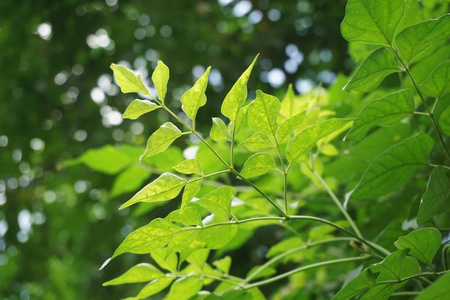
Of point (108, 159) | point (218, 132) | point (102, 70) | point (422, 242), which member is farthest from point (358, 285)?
point (102, 70)

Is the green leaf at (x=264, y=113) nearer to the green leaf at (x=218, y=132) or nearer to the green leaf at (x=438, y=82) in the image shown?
the green leaf at (x=218, y=132)

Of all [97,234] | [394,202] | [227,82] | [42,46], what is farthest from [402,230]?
[42,46]

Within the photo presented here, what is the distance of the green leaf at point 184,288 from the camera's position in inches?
20.7

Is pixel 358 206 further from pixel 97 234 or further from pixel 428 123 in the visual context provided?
pixel 97 234

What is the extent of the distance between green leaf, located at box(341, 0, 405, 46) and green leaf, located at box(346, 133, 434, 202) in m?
0.10

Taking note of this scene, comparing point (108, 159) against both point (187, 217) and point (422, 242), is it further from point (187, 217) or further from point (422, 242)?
point (422, 242)

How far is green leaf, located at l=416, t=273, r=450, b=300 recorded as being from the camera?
284 mm

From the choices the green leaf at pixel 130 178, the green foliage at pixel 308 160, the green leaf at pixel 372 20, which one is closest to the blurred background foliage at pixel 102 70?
the green leaf at pixel 130 178

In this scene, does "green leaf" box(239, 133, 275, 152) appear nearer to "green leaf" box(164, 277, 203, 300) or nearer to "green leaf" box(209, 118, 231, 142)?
"green leaf" box(209, 118, 231, 142)

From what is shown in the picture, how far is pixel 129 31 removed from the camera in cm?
192

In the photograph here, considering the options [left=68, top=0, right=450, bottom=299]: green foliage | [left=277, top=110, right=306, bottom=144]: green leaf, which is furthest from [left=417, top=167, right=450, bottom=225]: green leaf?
[left=277, top=110, right=306, bottom=144]: green leaf

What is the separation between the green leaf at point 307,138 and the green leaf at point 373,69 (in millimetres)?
33

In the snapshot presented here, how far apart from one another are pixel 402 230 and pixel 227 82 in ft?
4.36

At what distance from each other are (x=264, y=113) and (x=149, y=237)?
14 cm
